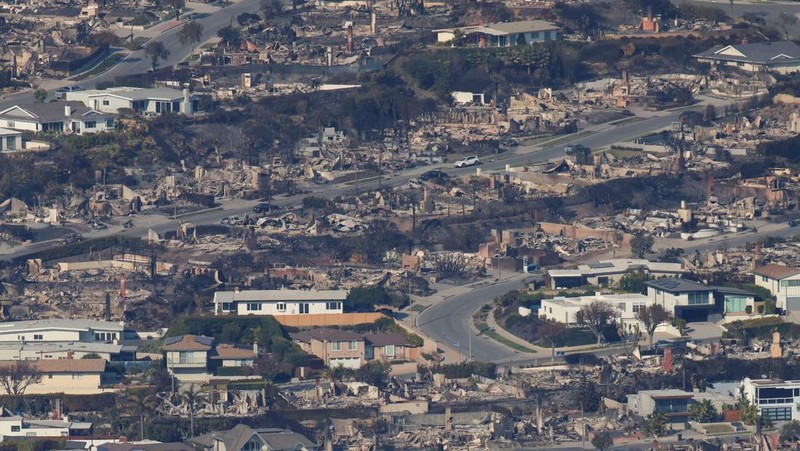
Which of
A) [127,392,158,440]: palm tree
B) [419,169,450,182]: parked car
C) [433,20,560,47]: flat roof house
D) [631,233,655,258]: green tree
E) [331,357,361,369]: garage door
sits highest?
[433,20,560,47]: flat roof house

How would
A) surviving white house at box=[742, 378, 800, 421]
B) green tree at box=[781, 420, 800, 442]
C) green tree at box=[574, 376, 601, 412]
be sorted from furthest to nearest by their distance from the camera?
surviving white house at box=[742, 378, 800, 421], green tree at box=[574, 376, 601, 412], green tree at box=[781, 420, 800, 442]

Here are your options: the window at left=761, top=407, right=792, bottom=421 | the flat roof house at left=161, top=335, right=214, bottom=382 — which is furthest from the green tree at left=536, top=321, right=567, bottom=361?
the flat roof house at left=161, top=335, right=214, bottom=382

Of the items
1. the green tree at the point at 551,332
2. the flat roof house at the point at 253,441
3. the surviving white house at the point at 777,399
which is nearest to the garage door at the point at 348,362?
the green tree at the point at 551,332

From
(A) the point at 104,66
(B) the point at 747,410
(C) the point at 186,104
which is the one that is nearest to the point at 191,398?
(B) the point at 747,410

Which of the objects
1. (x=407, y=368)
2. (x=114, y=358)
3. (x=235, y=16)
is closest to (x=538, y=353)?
(x=407, y=368)

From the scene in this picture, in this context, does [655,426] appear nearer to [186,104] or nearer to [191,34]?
[186,104]

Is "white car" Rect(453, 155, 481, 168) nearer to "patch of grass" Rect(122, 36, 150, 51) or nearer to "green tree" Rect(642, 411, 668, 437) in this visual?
"patch of grass" Rect(122, 36, 150, 51)

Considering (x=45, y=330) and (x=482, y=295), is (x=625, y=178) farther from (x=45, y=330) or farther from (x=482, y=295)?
(x=45, y=330)
